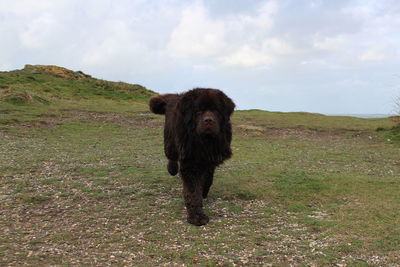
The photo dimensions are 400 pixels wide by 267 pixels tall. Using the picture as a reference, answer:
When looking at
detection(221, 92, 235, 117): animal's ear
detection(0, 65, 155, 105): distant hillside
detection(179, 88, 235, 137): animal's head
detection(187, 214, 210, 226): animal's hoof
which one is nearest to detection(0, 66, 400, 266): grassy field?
detection(187, 214, 210, 226): animal's hoof

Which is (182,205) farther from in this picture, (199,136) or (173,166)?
(199,136)

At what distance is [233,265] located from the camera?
5.32 meters

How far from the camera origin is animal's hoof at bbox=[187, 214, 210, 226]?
7.02 meters

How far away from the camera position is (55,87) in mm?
36656

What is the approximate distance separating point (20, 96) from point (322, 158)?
22.3 meters

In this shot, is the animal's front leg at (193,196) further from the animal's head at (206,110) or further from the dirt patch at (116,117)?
the dirt patch at (116,117)

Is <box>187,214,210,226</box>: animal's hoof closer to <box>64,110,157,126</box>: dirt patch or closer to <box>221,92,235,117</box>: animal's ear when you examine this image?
<box>221,92,235,117</box>: animal's ear

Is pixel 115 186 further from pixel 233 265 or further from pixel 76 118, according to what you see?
pixel 76 118

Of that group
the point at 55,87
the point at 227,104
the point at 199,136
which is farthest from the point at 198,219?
the point at 55,87

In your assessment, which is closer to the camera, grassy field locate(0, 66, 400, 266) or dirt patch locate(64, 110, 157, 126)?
grassy field locate(0, 66, 400, 266)

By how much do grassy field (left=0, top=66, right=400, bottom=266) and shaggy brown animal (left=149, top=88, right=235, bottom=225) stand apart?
20.7 inches

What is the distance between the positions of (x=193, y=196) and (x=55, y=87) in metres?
32.7

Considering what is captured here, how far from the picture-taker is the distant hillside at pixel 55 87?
1151 inches

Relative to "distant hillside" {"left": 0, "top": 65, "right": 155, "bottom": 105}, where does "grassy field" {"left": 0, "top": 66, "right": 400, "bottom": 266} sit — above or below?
below
